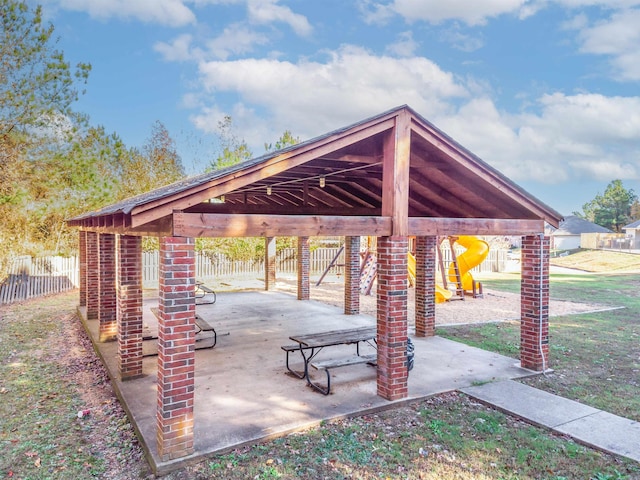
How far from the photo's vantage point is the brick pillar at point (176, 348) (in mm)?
3920

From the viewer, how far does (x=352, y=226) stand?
16.5ft

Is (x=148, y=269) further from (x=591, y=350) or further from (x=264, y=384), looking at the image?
(x=591, y=350)

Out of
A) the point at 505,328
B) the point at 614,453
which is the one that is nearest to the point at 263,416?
the point at 614,453

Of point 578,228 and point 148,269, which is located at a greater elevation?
point 578,228

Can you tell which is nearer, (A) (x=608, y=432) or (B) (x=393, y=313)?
(A) (x=608, y=432)

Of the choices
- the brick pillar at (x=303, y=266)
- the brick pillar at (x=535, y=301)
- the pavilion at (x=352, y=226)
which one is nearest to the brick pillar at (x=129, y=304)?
the pavilion at (x=352, y=226)

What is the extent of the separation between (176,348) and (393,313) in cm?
269

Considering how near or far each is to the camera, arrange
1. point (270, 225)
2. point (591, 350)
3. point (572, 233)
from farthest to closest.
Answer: point (572, 233)
point (591, 350)
point (270, 225)

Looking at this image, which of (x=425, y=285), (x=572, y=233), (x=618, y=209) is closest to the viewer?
(x=425, y=285)

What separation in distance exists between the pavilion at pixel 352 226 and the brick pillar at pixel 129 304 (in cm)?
1

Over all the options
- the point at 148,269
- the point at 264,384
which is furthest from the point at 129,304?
the point at 148,269

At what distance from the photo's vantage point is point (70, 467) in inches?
158

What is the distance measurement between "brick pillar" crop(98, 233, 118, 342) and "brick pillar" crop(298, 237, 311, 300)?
613 cm

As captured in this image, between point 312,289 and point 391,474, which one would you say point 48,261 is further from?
point 391,474
